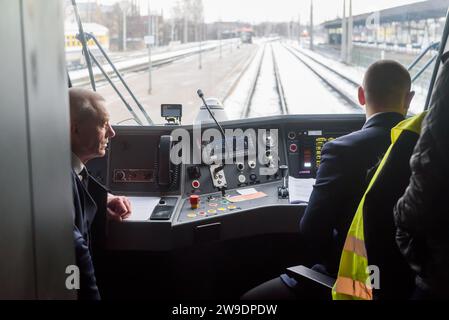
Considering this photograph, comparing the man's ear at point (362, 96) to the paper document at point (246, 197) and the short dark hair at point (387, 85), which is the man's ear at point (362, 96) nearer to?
the short dark hair at point (387, 85)

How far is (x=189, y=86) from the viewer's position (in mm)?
3504

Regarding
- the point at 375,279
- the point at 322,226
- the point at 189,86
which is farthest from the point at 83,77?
the point at 375,279

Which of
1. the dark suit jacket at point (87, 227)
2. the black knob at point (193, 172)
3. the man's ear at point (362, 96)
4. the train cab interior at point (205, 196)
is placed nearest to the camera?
the dark suit jacket at point (87, 227)

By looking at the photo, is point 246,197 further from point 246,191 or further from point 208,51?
point 208,51

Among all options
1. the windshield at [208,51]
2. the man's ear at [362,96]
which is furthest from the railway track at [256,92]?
the man's ear at [362,96]

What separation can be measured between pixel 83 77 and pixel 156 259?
3.64ft

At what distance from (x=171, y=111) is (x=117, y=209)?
0.72 m

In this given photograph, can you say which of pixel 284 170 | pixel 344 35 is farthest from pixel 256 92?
pixel 284 170

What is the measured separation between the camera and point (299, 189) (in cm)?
254

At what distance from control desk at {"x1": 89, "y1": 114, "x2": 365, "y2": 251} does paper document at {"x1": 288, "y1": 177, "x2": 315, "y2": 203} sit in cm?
5

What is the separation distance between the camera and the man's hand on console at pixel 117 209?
2.13m
